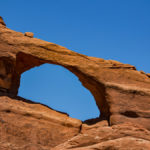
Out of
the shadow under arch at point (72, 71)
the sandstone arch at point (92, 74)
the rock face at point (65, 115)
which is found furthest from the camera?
the shadow under arch at point (72, 71)

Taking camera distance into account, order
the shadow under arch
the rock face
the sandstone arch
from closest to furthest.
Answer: the rock face → the sandstone arch → the shadow under arch

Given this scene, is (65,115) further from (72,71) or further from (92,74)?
(92,74)

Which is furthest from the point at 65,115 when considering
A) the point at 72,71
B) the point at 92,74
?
the point at 92,74

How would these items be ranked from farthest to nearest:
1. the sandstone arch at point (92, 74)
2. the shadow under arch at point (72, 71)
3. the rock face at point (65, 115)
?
the shadow under arch at point (72, 71), the sandstone arch at point (92, 74), the rock face at point (65, 115)

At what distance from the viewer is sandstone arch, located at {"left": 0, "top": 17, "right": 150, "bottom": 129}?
48.7 feet

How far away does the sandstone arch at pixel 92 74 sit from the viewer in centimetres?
1484

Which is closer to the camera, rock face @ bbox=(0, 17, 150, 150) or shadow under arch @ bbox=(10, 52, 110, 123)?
rock face @ bbox=(0, 17, 150, 150)

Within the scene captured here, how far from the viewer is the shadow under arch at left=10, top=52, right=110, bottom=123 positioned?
15.6 m

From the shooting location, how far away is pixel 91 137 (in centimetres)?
1141

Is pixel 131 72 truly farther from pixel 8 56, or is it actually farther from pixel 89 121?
pixel 8 56

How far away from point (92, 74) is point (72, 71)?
1244 millimetres

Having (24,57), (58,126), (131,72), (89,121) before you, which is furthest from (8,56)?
(131,72)

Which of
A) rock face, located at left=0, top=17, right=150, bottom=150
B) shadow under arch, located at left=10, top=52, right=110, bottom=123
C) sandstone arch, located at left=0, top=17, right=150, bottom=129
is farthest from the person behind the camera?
shadow under arch, located at left=10, top=52, right=110, bottom=123

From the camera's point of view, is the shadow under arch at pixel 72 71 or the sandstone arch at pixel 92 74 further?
the shadow under arch at pixel 72 71
